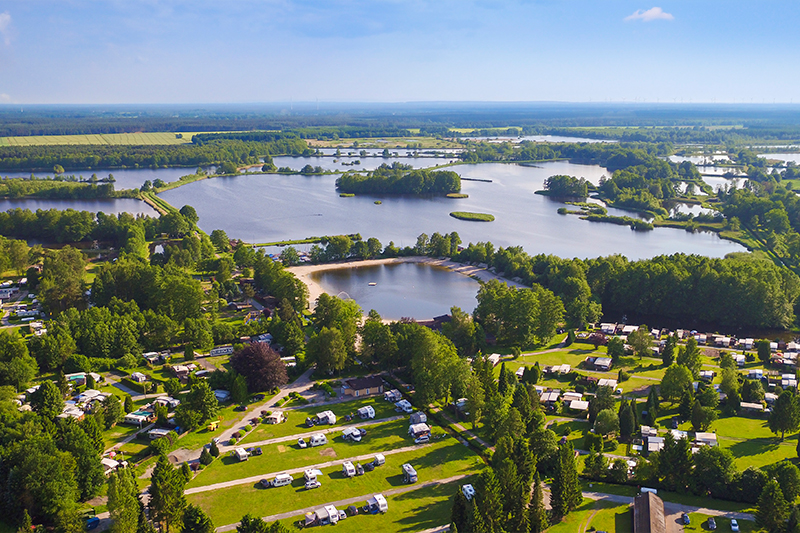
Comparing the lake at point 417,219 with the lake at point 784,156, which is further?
the lake at point 784,156

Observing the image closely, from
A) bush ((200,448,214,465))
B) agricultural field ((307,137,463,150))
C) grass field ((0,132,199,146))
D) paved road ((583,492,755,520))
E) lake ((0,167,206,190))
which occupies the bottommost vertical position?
paved road ((583,492,755,520))

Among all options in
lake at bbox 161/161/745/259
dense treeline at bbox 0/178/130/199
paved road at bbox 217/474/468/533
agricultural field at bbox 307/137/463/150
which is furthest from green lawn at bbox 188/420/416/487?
agricultural field at bbox 307/137/463/150

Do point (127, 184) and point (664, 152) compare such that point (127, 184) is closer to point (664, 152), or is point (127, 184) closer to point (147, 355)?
point (147, 355)

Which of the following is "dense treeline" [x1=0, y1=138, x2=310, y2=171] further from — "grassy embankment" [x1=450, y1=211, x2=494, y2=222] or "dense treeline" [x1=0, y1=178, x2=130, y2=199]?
"grassy embankment" [x1=450, y1=211, x2=494, y2=222]

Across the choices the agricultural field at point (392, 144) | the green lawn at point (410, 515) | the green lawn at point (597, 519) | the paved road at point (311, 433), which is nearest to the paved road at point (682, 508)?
the green lawn at point (597, 519)

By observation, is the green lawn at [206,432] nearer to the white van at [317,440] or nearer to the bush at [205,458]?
the bush at [205,458]

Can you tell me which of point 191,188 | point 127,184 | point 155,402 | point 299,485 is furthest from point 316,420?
point 127,184
